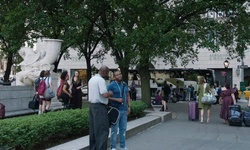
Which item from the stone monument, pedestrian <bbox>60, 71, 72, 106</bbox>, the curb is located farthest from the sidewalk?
the curb

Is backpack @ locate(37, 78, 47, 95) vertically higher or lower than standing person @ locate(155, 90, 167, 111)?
higher

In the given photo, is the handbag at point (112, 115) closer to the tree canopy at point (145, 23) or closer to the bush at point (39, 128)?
the bush at point (39, 128)

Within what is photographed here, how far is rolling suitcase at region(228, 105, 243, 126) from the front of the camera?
12734 mm

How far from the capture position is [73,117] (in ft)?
27.2

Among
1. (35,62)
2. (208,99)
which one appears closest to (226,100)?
(208,99)

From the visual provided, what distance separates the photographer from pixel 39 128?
680cm

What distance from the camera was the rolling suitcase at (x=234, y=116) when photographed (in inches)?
501

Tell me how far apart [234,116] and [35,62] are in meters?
8.56

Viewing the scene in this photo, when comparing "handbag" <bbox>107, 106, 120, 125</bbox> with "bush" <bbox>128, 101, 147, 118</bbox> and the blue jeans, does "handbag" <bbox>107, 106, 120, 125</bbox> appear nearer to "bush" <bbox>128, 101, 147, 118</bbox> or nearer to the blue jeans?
the blue jeans

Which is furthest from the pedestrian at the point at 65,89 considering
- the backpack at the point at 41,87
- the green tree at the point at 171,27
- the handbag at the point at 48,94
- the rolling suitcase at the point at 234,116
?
the rolling suitcase at the point at 234,116

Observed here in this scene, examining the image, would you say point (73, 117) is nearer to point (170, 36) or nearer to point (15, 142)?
point (15, 142)

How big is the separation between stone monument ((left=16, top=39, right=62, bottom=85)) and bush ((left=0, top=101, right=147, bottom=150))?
648cm

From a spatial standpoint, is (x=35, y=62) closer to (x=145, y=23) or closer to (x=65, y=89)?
(x=65, y=89)

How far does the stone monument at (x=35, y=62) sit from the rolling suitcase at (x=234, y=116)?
25.3ft
